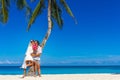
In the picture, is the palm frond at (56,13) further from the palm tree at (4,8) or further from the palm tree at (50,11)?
the palm tree at (4,8)

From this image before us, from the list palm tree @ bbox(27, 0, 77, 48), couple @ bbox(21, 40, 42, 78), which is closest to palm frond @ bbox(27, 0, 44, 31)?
palm tree @ bbox(27, 0, 77, 48)

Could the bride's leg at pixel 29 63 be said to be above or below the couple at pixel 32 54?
below

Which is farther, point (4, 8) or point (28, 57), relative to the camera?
point (4, 8)

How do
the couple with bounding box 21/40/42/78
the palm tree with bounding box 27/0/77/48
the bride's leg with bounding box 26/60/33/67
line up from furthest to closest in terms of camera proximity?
the palm tree with bounding box 27/0/77/48
the bride's leg with bounding box 26/60/33/67
the couple with bounding box 21/40/42/78

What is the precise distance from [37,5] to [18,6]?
114 centimetres

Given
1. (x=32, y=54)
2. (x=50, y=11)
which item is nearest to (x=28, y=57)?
(x=32, y=54)

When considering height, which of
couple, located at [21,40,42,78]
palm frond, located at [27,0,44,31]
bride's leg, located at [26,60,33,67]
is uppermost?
palm frond, located at [27,0,44,31]

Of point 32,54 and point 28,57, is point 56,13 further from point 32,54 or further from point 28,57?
point 28,57

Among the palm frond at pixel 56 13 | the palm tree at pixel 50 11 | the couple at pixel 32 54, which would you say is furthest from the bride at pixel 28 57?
the palm frond at pixel 56 13

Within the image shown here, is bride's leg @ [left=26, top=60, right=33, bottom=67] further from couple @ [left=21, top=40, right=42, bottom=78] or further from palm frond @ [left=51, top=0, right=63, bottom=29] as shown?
palm frond @ [left=51, top=0, right=63, bottom=29]

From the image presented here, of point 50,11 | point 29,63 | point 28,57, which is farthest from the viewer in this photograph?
point 50,11

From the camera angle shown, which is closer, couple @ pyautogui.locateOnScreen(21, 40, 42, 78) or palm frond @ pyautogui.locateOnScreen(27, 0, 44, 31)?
couple @ pyautogui.locateOnScreen(21, 40, 42, 78)
